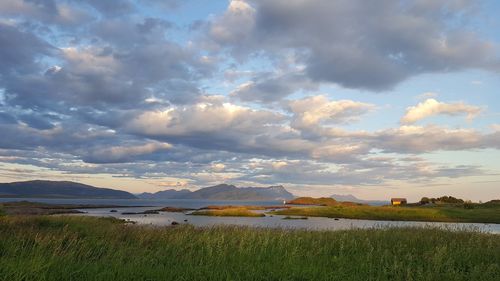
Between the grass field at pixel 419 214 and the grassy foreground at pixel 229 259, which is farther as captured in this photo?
the grass field at pixel 419 214

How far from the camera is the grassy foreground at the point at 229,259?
11031 millimetres

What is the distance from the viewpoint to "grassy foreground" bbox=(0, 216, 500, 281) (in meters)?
11.0

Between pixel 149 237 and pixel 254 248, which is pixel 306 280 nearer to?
pixel 254 248

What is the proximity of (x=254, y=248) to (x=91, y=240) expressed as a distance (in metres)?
7.23

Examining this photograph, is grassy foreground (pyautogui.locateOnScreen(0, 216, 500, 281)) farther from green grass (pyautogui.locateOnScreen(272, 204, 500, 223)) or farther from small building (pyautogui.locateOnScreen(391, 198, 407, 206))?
small building (pyautogui.locateOnScreen(391, 198, 407, 206))

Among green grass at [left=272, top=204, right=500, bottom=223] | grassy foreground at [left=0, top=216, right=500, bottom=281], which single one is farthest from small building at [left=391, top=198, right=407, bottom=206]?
grassy foreground at [left=0, top=216, right=500, bottom=281]

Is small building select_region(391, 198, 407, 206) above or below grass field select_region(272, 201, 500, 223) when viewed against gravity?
above

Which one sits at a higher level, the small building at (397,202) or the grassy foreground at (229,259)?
the small building at (397,202)

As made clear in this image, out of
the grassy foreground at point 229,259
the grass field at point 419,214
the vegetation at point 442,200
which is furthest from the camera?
the vegetation at point 442,200

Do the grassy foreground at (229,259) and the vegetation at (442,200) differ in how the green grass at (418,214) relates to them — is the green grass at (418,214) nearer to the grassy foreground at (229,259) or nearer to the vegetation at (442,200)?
the vegetation at (442,200)

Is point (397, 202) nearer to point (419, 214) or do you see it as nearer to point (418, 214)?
point (418, 214)

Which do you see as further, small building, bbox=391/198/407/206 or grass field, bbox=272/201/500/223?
small building, bbox=391/198/407/206

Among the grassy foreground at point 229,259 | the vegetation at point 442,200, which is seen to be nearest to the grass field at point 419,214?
the vegetation at point 442,200

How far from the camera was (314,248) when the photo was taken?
1753 cm
